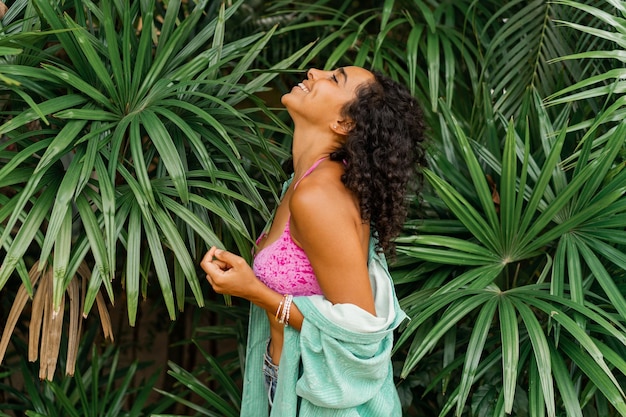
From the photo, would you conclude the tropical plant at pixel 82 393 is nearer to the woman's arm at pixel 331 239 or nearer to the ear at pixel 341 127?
the woman's arm at pixel 331 239

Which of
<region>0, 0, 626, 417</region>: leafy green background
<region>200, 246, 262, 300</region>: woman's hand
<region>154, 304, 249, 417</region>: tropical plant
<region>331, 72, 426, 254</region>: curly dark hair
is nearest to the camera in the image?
<region>200, 246, 262, 300</region>: woman's hand

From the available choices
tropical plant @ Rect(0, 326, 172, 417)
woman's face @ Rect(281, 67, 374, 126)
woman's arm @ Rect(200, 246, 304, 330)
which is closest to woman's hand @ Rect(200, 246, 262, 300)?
woman's arm @ Rect(200, 246, 304, 330)

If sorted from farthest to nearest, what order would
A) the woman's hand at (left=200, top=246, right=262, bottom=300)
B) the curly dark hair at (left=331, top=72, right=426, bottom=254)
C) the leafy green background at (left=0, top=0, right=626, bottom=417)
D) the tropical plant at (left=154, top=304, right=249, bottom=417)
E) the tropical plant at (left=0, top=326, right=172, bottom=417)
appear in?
the tropical plant at (left=0, top=326, right=172, bottom=417) → the tropical plant at (left=154, top=304, right=249, bottom=417) → the leafy green background at (left=0, top=0, right=626, bottom=417) → the curly dark hair at (left=331, top=72, right=426, bottom=254) → the woman's hand at (left=200, top=246, right=262, bottom=300)

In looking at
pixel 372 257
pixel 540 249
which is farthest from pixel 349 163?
pixel 540 249

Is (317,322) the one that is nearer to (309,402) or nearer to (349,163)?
(309,402)

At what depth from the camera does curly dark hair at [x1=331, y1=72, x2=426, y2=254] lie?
165cm

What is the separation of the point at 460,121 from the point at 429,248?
0.65 metres

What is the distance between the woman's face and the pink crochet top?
4.1 inches

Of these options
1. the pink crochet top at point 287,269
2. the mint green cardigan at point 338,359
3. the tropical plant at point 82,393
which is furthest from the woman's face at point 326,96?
the tropical plant at point 82,393

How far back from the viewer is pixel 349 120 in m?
1.69

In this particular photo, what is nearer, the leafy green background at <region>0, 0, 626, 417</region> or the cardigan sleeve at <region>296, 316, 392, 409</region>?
the cardigan sleeve at <region>296, 316, 392, 409</region>

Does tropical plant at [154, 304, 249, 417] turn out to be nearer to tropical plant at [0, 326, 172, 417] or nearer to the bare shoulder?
tropical plant at [0, 326, 172, 417]

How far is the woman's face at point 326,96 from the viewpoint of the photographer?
1.71 m

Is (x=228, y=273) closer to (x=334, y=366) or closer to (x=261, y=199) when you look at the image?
(x=334, y=366)
